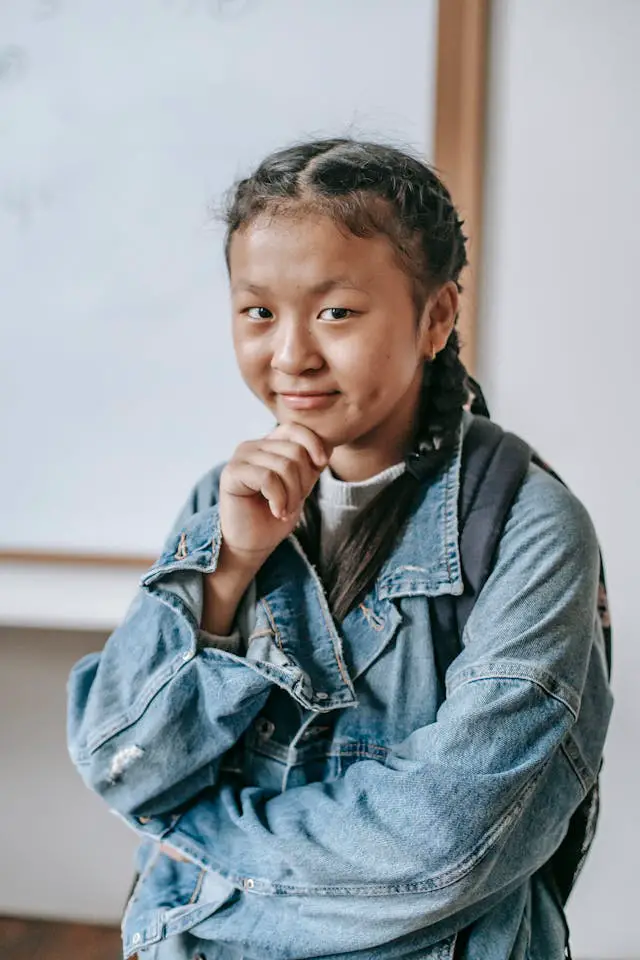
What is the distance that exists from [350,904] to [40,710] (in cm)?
93

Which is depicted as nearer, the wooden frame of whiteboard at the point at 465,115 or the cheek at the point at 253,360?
the cheek at the point at 253,360

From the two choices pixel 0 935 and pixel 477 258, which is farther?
pixel 0 935

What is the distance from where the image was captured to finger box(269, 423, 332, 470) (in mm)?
722

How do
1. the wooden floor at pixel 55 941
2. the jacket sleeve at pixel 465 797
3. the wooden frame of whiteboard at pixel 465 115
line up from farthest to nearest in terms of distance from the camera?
the wooden floor at pixel 55 941, the wooden frame of whiteboard at pixel 465 115, the jacket sleeve at pixel 465 797

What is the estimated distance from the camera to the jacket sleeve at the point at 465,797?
64cm

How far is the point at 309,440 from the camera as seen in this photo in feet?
2.37

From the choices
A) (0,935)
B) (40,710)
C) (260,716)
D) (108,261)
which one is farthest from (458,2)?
(0,935)

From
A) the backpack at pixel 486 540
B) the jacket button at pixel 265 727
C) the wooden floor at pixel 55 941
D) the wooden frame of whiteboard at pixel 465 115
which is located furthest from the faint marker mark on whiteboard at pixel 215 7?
the wooden floor at pixel 55 941

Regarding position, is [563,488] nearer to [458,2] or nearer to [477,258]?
[477,258]

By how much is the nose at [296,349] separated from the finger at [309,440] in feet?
0.17

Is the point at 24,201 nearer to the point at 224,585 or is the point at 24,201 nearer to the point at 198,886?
the point at 224,585

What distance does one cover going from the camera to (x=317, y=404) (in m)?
0.72

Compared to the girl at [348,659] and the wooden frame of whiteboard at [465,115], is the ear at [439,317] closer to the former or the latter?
the girl at [348,659]

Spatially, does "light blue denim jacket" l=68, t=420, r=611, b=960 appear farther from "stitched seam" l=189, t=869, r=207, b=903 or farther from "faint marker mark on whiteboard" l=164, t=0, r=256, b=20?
"faint marker mark on whiteboard" l=164, t=0, r=256, b=20
